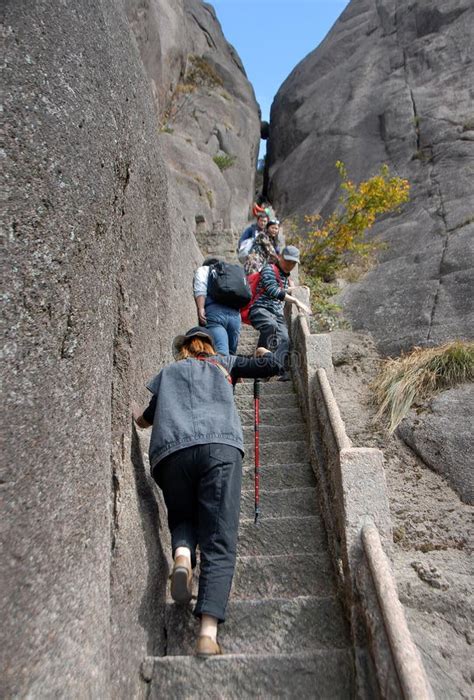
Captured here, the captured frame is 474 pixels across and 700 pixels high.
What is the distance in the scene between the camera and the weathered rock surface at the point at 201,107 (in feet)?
45.4

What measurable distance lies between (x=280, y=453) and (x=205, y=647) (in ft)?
7.38

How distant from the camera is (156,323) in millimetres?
4371

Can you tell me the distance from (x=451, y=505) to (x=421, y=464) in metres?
0.62

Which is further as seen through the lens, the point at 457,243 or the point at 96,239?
the point at 457,243

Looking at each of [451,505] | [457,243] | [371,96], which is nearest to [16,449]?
[451,505]

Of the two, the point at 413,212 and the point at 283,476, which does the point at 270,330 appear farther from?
the point at 413,212

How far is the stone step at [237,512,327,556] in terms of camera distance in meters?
3.77

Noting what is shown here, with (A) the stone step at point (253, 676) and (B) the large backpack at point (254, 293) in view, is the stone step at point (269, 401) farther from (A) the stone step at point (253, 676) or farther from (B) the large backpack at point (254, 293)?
(A) the stone step at point (253, 676)

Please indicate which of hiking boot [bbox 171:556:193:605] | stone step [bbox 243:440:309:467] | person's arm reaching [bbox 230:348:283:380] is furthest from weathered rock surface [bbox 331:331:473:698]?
person's arm reaching [bbox 230:348:283:380]

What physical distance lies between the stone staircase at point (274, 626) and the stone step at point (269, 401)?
1.35 metres

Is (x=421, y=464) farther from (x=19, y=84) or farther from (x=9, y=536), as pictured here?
(x=19, y=84)

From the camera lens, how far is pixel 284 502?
418cm

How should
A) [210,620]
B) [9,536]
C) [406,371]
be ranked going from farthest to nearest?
[406,371]
[210,620]
[9,536]

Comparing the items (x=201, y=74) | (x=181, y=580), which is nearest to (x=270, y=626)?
(x=181, y=580)
